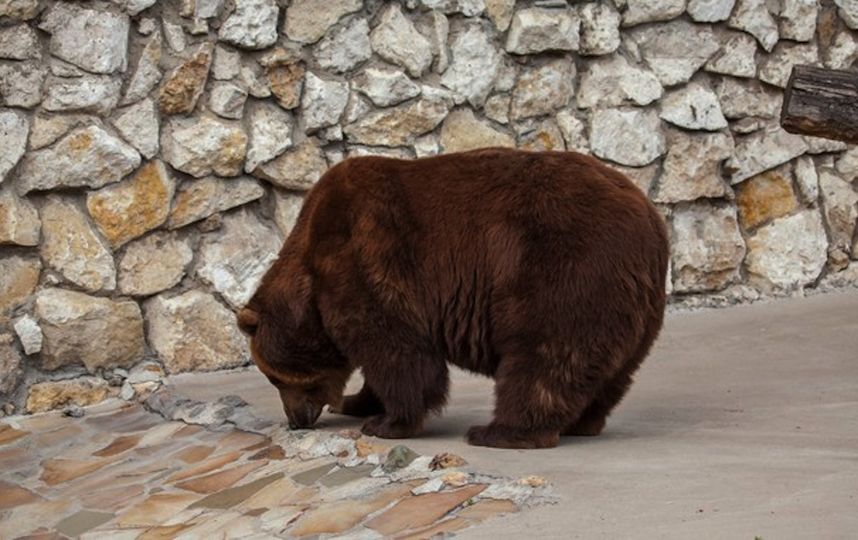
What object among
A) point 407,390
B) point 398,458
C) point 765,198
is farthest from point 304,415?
point 765,198

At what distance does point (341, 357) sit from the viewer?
7172 mm

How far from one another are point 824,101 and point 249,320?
115 inches

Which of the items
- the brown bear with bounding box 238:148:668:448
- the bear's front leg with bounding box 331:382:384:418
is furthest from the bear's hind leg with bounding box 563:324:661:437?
the bear's front leg with bounding box 331:382:384:418

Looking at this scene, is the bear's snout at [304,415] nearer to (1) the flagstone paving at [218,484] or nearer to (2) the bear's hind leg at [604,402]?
(1) the flagstone paving at [218,484]

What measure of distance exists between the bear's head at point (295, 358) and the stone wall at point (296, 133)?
158 centimetres

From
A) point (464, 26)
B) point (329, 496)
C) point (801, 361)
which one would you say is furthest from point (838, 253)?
point (329, 496)

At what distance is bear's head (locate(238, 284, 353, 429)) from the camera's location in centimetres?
711

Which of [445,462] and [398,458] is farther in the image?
[398,458]

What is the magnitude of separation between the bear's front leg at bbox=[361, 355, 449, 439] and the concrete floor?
0.48ft

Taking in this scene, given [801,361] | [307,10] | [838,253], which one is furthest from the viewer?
[838,253]

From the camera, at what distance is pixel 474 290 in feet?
21.9

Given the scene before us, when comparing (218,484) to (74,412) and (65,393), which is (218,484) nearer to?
(74,412)

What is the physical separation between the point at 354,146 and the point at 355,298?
2.68 metres

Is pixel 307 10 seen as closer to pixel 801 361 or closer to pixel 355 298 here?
pixel 355 298
